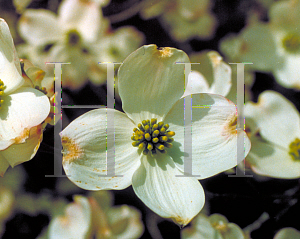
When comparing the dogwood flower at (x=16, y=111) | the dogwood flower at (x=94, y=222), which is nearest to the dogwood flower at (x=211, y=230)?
the dogwood flower at (x=94, y=222)

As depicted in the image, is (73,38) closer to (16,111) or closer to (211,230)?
(16,111)

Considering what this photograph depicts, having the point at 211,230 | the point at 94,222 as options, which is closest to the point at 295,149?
the point at 211,230

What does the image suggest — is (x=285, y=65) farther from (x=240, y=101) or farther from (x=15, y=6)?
(x=15, y=6)

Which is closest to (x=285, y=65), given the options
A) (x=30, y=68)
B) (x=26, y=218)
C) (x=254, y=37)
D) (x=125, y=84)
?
(x=254, y=37)

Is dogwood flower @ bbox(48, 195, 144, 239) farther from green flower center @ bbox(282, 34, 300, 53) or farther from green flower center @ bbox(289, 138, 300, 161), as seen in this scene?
green flower center @ bbox(282, 34, 300, 53)

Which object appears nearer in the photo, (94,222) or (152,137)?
(152,137)

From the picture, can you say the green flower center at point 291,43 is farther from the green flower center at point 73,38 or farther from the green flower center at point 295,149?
the green flower center at point 73,38
